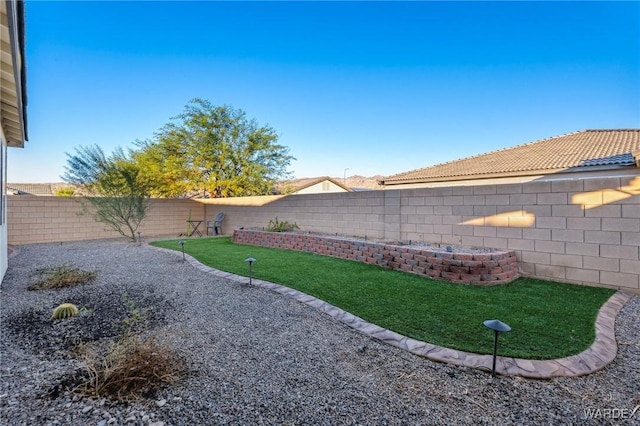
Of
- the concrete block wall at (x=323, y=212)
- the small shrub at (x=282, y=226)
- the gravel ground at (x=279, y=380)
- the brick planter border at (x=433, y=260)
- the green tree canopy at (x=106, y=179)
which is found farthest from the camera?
the small shrub at (x=282, y=226)

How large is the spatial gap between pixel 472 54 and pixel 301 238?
892 centimetres

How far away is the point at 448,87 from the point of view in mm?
12367

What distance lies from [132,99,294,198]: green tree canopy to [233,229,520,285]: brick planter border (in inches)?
438

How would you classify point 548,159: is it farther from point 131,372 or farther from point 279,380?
point 131,372

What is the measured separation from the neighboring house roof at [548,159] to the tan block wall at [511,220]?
16.2 ft

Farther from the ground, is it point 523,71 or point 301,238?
point 523,71

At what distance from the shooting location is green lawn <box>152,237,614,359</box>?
2.83 metres

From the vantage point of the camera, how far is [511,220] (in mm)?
5559

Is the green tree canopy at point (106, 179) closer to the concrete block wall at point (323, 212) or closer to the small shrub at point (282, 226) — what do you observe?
the concrete block wall at point (323, 212)

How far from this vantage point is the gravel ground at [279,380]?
185 centimetres

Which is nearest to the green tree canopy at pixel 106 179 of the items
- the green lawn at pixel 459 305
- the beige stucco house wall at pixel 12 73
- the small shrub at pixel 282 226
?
the beige stucco house wall at pixel 12 73

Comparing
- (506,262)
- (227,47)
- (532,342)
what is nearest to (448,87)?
(227,47)

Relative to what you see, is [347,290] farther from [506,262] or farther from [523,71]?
[523,71]

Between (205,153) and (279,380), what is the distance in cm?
1615
